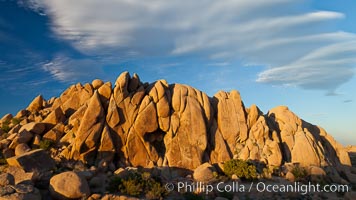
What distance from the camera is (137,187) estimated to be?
80.4ft

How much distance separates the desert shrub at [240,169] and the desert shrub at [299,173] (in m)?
4.50

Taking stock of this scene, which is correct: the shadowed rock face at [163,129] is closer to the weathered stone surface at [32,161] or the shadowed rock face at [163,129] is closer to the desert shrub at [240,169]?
the desert shrub at [240,169]

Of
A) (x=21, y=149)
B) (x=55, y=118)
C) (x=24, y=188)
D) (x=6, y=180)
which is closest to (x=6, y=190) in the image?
(x=24, y=188)

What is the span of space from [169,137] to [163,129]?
124 centimetres

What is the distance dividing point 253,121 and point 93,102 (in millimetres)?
20873

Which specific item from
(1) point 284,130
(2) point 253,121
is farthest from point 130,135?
(1) point 284,130

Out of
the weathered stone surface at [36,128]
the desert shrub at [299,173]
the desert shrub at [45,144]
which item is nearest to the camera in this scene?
the desert shrub at [299,173]

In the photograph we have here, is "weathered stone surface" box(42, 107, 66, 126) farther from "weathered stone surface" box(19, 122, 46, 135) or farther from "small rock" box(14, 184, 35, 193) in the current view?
"small rock" box(14, 184, 35, 193)

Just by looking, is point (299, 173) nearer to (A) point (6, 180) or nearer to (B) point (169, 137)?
(B) point (169, 137)

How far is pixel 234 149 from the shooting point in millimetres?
39562

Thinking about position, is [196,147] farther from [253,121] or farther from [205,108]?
[253,121]

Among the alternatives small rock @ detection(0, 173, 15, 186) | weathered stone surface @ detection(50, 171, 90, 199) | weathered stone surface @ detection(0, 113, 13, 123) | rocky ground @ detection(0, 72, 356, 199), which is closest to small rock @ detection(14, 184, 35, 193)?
small rock @ detection(0, 173, 15, 186)

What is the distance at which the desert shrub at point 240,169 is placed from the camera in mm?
34094

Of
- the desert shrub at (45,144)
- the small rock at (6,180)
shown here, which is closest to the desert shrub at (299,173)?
the small rock at (6,180)
